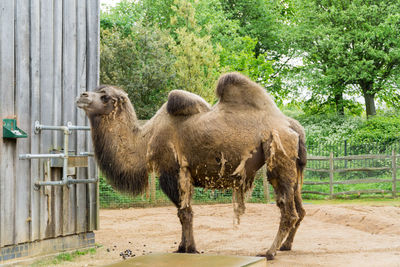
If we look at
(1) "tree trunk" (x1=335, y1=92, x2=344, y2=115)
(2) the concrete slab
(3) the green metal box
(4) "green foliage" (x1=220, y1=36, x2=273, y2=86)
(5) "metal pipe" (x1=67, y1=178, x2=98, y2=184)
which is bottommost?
(2) the concrete slab

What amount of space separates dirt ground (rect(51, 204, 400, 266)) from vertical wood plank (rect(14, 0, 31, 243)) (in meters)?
0.85

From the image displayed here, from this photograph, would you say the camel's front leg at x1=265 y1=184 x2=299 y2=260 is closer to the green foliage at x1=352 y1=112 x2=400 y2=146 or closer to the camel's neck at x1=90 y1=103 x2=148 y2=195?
the camel's neck at x1=90 y1=103 x2=148 y2=195

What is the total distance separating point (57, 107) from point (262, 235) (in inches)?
158

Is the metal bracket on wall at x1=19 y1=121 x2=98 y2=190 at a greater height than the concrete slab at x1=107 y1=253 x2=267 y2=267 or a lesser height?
greater

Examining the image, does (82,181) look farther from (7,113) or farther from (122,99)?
(7,113)

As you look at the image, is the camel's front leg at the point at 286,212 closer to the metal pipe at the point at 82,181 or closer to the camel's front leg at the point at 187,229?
the camel's front leg at the point at 187,229

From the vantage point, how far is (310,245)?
24.7 feet

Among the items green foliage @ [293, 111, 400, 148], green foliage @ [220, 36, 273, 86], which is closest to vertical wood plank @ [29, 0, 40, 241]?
green foliage @ [220, 36, 273, 86]

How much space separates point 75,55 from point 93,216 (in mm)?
2283

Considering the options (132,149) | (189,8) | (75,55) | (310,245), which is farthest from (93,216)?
(189,8)

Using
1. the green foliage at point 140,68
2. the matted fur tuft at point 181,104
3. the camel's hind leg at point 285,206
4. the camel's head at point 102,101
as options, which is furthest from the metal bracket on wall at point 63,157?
the green foliage at point 140,68

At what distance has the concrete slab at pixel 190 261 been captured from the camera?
Result: 4.66m

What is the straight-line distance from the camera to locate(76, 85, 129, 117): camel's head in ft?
20.5

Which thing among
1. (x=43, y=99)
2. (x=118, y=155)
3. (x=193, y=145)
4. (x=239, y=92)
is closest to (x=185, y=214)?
(x=193, y=145)
